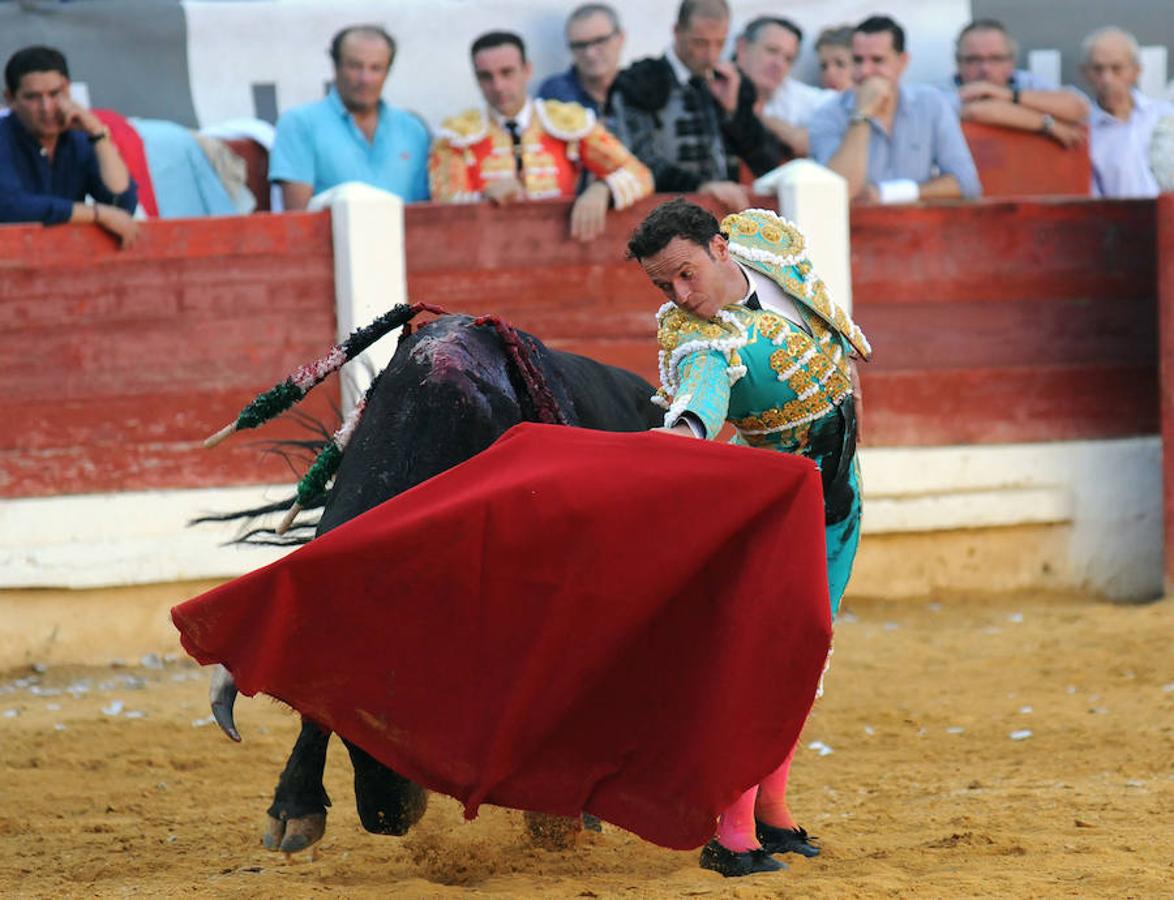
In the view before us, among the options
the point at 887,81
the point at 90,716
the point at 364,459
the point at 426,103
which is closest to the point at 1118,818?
the point at 364,459

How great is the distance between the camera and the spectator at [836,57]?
6922 mm

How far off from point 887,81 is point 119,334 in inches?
103

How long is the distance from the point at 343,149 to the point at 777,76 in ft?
5.04

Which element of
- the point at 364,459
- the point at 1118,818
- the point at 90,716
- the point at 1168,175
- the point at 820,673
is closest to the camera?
the point at 820,673

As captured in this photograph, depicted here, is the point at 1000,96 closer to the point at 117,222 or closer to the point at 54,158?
the point at 117,222

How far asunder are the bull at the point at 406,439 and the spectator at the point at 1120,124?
4091 millimetres

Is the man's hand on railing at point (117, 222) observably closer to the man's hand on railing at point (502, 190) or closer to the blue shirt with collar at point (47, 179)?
the blue shirt with collar at point (47, 179)

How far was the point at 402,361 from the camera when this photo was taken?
3.37 m

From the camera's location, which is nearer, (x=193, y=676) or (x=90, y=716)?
(x=90, y=716)

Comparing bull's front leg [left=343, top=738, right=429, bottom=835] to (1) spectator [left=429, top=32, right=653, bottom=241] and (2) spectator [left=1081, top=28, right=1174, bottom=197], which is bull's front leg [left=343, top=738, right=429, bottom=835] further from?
(2) spectator [left=1081, top=28, right=1174, bottom=197]

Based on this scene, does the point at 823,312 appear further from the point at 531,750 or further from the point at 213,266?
the point at 213,266

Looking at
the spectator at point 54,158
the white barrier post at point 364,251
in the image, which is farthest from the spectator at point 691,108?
the spectator at point 54,158

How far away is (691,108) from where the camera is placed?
6164 millimetres

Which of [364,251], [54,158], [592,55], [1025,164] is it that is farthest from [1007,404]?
[54,158]
